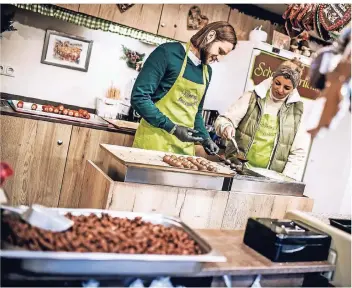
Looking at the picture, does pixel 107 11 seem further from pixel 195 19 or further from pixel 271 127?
pixel 271 127

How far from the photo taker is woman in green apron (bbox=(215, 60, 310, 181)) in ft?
11.2

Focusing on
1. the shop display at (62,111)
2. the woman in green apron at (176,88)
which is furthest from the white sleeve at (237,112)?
the shop display at (62,111)

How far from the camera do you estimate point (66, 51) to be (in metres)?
4.35

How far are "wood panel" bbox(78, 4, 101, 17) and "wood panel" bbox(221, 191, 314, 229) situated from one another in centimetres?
230

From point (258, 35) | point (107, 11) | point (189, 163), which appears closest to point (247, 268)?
point (189, 163)

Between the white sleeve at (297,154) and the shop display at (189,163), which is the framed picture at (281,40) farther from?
the shop display at (189,163)

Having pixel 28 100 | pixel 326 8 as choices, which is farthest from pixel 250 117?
pixel 28 100

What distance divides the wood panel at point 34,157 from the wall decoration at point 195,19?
1767 millimetres

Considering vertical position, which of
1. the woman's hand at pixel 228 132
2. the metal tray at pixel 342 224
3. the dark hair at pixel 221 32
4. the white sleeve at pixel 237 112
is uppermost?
the dark hair at pixel 221 32

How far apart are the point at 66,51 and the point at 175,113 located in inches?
70.1

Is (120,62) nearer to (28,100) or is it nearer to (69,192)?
(28,100)

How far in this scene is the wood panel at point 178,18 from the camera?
4.36 metres

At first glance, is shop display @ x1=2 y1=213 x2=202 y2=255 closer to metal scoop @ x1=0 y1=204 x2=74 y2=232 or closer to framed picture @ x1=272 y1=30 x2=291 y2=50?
metal scoop @ x1=0 y1=204 x2=74 y2=232

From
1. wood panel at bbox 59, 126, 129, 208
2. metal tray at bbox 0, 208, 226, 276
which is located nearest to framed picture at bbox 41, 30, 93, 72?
wood panel at bbox 59, 126, 129, 208
